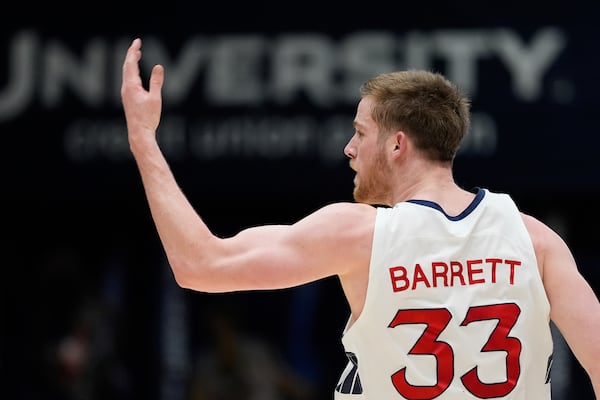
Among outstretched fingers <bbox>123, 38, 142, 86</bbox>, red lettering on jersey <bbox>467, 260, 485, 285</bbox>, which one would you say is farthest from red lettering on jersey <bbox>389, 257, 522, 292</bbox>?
outstretched fingers <bbox>123, 38, 142, 86</bbox>

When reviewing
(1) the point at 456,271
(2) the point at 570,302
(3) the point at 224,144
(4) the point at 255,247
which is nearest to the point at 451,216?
(1) the point at 456,271

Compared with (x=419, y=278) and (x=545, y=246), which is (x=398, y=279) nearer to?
(x=419, y=278)

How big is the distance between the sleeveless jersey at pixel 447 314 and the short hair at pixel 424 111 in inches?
8.3

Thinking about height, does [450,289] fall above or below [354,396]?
above

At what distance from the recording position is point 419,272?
344 cm

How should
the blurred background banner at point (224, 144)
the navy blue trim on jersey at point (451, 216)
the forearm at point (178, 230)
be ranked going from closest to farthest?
the forearm at point (178, 230), the navy blue trim on jersey at point (451, 216), the blurred background banner at point (224, 144)

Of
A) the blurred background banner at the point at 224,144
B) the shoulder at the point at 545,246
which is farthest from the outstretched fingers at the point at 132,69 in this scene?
the blurred background banner at the point at 224,144

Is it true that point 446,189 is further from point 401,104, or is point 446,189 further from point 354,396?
point 354,396

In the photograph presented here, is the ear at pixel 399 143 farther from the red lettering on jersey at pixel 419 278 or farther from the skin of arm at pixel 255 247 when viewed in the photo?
the red lettering on jersey at pixel 419 278

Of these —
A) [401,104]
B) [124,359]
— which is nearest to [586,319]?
[401,104]

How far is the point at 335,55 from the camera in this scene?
8266mm

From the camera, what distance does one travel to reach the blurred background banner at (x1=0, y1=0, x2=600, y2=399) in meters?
8.05

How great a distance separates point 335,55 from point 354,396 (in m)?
4.98

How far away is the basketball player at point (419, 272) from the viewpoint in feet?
11.2
